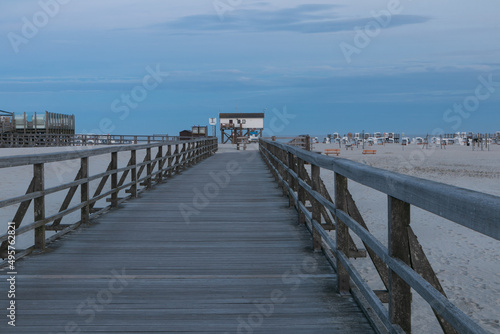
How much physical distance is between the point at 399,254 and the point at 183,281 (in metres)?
2.44

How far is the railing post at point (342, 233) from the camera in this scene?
13.5 feet

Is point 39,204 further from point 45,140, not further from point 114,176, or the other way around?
point 45,140

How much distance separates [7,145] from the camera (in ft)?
173

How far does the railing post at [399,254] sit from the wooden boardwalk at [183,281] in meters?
0.76

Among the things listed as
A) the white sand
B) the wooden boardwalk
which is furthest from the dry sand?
the wooden boardwalk

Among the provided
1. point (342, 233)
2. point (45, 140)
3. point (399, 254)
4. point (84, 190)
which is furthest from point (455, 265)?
point (45, 140)

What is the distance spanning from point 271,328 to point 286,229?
3.57 metres

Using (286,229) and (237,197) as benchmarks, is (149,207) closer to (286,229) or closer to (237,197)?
(237,197)

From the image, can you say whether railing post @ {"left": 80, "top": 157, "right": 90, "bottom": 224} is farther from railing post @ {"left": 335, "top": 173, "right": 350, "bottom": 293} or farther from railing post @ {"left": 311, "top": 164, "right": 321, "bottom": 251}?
railing post @ {"left": 335, "top": 173, "right": 350, "bottom": 293}

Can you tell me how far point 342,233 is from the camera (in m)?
4.20

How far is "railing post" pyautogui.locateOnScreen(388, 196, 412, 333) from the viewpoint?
265 cm

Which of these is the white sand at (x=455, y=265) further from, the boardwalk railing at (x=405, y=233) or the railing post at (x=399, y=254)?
the railing post at (x=399, y=254)

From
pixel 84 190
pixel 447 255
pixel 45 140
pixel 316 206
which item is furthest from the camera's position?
pixel 45 140

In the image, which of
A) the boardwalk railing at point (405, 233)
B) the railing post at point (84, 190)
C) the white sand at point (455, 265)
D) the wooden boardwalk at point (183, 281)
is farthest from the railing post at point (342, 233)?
the white sand at point (455, 265)
